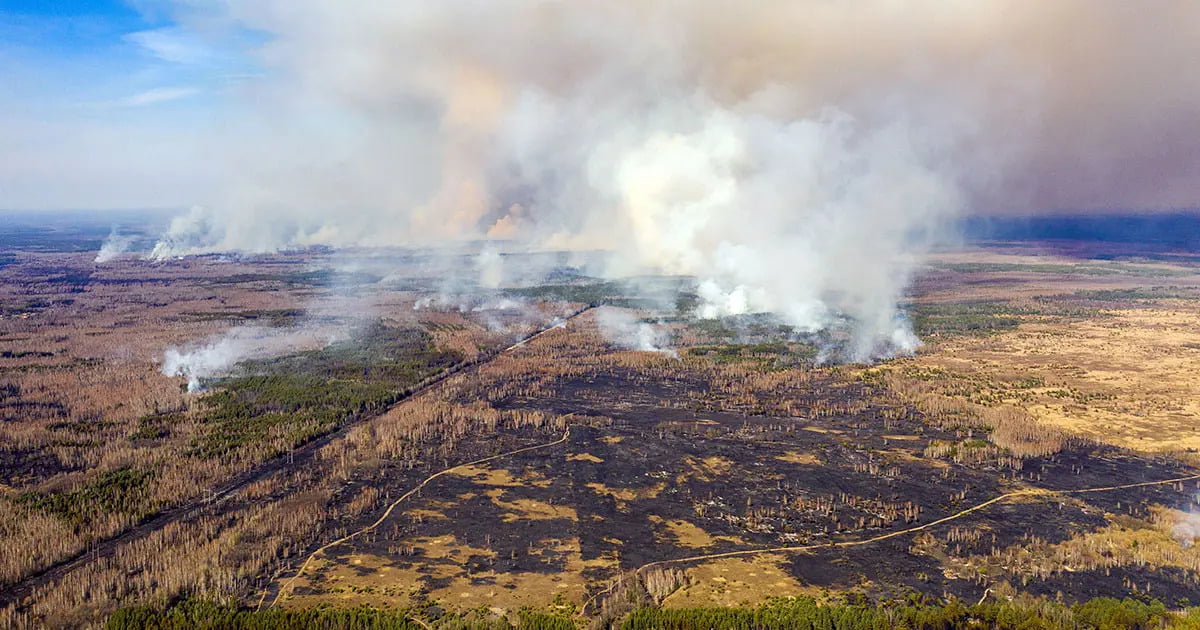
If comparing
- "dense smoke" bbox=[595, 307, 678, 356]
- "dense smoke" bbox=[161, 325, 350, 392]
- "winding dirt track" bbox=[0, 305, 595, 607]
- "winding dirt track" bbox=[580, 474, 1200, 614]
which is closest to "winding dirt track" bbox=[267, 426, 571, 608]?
"winding dirt track" bbox=[0, 305, 595, 607]

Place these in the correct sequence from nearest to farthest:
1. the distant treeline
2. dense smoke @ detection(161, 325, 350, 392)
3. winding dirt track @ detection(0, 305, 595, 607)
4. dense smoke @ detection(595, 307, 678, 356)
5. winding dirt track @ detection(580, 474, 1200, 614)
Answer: the distant treeline → winding dirt track @ detection(0, 305, 595, 607) → winding dirt track @ detection(580, 474, 1200, 614) → dense smoke @ detection(161, 325, 350, 392) → dense smoke @ detection(595, 307, 678, 356)

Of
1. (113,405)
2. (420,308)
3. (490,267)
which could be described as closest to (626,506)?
(113,405)

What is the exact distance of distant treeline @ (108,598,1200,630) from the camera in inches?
1120

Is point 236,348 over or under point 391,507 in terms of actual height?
over

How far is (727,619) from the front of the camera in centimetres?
2892

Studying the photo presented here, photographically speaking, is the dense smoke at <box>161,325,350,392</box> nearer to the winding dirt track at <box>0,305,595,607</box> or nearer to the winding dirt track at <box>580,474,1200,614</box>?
the winding dirt track at <box>0,305,595,607</box>

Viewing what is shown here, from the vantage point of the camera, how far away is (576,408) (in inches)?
2436

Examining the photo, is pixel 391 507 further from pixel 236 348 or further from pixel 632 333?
pixel 632 333

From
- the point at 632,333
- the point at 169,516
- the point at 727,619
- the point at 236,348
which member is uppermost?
the point at 632,333

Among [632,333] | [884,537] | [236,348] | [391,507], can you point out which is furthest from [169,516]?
[632,333]

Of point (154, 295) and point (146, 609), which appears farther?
point (154, 295)

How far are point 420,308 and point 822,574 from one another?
99.9 meters

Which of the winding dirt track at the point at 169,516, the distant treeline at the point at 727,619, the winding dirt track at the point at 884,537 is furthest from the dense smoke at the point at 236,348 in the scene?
the winding dirt track at the point at 884,537

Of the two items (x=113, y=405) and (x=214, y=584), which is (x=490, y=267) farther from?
(x=214, y=584)
